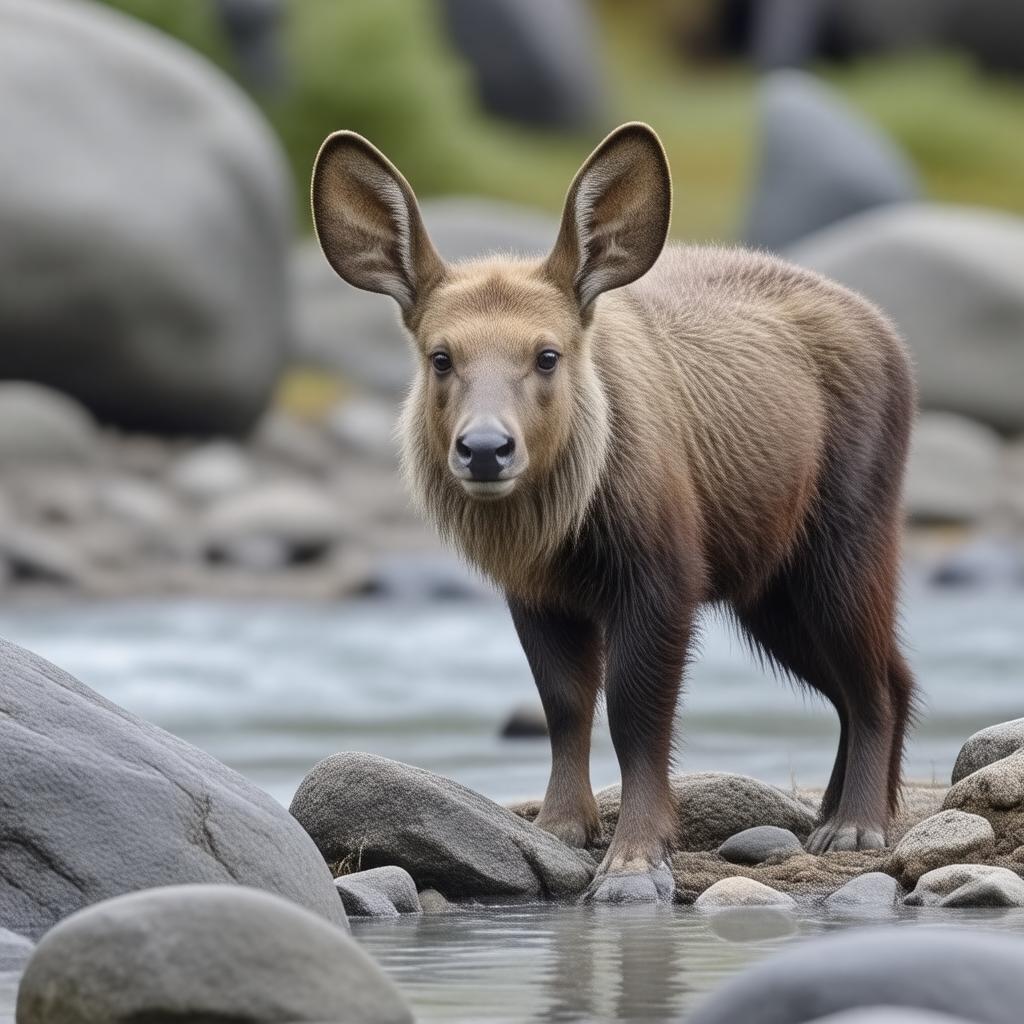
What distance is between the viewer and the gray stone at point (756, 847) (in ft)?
25.4

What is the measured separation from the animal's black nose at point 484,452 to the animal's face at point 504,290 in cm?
2

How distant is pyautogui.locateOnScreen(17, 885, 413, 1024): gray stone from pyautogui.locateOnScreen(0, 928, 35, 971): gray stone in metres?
0.71

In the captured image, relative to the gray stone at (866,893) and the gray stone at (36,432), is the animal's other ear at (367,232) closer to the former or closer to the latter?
the gray stone at (866,893)

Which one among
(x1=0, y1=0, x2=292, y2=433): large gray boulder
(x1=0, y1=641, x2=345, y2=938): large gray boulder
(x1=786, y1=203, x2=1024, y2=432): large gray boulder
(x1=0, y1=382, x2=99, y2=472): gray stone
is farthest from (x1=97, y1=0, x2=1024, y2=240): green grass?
(x1=0, y1=641, x2=345, y2=938): large gray boulder

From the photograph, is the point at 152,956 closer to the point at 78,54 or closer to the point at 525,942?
the point at 525,942

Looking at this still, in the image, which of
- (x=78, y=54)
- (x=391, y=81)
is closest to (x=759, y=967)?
(x=78, y=54)

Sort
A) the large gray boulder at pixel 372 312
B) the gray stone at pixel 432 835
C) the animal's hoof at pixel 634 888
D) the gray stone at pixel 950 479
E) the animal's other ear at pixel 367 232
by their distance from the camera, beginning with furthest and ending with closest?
the large gray boulder at pixel 372 312
the gray stone at pixel 950 479
the animal's other ear at pixel 367 232
the gray stone at pixel 432 835
the animal's hoof at pixel 634 888

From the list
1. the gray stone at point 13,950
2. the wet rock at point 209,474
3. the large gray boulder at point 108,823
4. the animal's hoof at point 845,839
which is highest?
the large gray boulder at point 108,823

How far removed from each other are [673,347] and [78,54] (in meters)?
16.6

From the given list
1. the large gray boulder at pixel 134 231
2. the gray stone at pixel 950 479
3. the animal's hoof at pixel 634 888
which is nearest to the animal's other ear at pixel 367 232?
the animal's hoof at pixel 634 888

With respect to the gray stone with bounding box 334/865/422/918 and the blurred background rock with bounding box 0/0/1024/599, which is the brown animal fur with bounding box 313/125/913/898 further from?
the blurred background rock with bounding box 0/0/1024/599

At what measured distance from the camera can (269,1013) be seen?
16.3ft

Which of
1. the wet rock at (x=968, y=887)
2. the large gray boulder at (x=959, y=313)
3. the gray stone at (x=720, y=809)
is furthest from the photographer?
the large gray boulder at (x=959, y=313)

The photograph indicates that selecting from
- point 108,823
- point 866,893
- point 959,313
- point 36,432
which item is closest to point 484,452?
point 108,823
